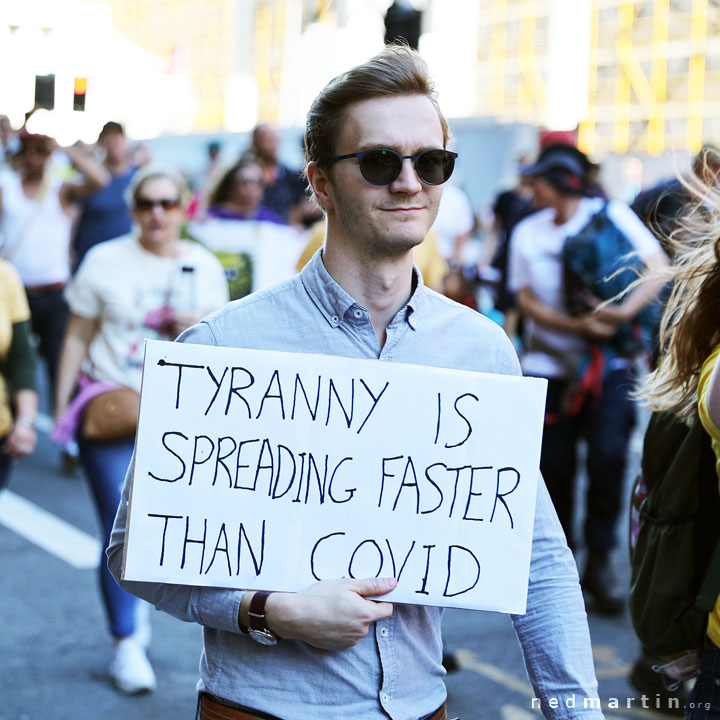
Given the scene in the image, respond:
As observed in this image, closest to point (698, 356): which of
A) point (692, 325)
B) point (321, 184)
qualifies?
point (692, 325)

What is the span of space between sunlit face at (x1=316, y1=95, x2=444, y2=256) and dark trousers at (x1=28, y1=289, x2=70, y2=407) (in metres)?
6.34

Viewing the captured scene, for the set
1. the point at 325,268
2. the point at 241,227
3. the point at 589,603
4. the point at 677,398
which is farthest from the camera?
the point at 241,227

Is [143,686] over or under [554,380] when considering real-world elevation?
under

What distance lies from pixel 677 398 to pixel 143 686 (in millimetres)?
2657

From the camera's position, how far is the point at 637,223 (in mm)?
5734

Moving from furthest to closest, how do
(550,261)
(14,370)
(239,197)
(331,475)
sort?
(239,197) → (550,261) → (14,370) → (331,475)

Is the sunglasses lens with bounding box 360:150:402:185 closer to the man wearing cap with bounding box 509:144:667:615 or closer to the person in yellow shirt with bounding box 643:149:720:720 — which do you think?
the person in yellow shirt with bounding box 643:149:720:720

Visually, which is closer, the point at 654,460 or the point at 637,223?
the point at 654,460

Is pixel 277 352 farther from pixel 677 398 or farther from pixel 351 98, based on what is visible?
pixel 677 398

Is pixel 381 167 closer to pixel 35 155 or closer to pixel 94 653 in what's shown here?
pixel 94 653

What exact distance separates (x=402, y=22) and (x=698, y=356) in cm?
838

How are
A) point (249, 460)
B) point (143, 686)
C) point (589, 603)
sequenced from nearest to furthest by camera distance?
point (249, 460)
point (143, 686)
point (589, 603)

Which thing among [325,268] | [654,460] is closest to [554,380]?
[654,460]

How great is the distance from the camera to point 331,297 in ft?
6.98
